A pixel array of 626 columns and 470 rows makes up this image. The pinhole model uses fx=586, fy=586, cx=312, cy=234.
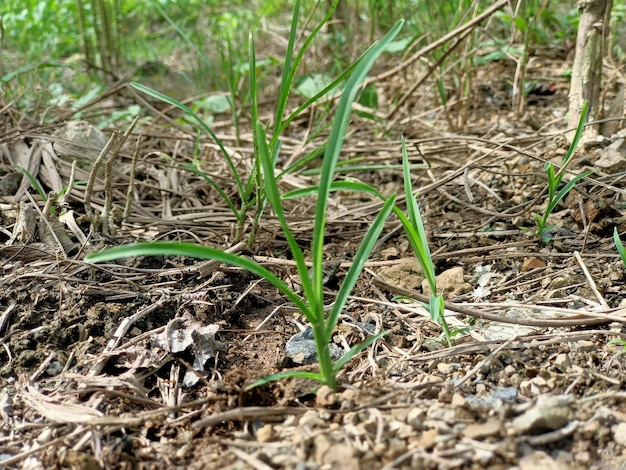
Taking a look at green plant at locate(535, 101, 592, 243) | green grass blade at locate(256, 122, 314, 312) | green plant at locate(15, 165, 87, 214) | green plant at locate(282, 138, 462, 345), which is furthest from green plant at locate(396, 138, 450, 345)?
green plant at locate(15, 165, 87, 214)

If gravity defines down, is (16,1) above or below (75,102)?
above

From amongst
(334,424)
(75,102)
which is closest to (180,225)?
(334,424)

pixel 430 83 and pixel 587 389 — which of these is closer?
pixel 587 389

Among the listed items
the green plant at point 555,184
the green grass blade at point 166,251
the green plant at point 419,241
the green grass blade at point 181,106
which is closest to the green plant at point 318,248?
the green grass blade at point 166,251

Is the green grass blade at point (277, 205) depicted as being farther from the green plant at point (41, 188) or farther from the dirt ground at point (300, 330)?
the green plant at point (41, 188)

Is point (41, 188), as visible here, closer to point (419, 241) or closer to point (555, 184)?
point (419, 241)

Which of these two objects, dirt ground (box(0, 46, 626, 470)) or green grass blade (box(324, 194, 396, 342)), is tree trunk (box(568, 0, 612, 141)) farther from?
green grass blade (box(324, 194, 396, 342))

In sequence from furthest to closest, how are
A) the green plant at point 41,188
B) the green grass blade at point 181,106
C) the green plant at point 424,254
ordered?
the green plant at point 41,188, the green grass blade at point 181,106, the green plant at point 424,254

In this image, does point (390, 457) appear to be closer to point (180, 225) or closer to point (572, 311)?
point (572, 311)
